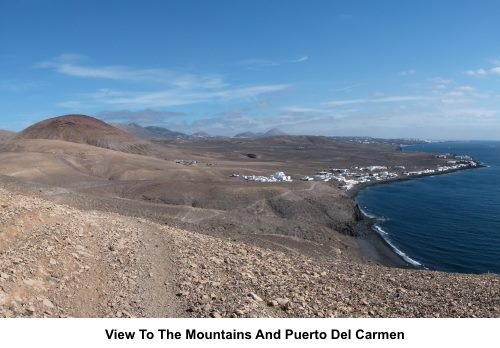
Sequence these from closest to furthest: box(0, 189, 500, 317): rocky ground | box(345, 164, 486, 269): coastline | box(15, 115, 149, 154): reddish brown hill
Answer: box(0, 189, 500, 317): rocky ground, box(345, 164, 486, 269): coastline, box(15, 115, 149, 154): reddish brown hill

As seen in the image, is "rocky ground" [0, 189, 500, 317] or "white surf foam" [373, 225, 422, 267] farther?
"white surf foam" [373, 225, 422, 267]

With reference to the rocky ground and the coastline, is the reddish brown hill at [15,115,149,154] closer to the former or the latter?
the coastline

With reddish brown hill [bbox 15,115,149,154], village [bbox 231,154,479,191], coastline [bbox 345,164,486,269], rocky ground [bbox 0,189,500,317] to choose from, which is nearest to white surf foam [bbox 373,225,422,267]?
coastline [bbox 345,164,486,269]

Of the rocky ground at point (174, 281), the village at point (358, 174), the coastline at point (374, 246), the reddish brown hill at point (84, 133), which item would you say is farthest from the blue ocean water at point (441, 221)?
the reddish brown hill at point (84, 133)

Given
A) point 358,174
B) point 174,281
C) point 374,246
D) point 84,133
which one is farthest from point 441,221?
point 84,133

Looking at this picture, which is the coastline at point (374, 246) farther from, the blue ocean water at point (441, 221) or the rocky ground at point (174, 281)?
the rocky ground at point (174, 281)

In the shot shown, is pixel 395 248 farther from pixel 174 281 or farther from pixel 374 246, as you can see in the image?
pixel 174 281
